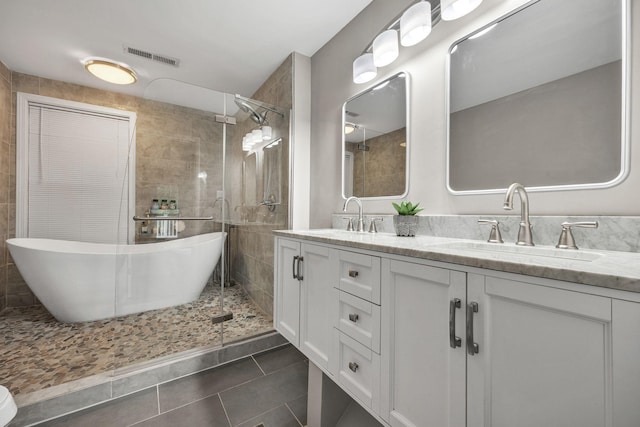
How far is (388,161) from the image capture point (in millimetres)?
1603

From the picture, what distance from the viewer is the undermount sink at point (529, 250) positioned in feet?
2.61

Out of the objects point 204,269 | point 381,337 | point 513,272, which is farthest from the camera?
point 204,269

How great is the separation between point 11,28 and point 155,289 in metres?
2.28

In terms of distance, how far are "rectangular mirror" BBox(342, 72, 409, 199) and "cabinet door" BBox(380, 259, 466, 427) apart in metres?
0.81

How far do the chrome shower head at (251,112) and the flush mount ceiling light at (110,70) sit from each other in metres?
1.32

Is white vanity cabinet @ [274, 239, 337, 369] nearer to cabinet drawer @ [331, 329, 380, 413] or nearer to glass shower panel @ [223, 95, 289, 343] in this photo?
cabinet drawer @ [331, 329, 380, 413]

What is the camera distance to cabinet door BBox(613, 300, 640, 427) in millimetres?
423

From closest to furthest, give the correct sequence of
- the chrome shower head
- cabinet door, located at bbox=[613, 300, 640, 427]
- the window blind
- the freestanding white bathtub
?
cabinet door, located at bbox=[613, 300, 640, 427] → the freestanding white bathtub → the chrome shower head → the window blind

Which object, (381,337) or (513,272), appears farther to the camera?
(381,337)

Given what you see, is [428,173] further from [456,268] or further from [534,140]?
[456,268]

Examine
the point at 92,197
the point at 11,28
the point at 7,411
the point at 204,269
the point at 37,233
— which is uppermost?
the point at 11,28

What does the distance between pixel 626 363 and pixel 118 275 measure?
272 cm

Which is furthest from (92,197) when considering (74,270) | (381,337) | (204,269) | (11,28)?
(381,337)

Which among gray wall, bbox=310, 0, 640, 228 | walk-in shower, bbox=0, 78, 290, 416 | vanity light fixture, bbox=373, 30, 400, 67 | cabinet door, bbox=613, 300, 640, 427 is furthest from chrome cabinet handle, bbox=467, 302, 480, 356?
walk-in shower, bbox=0, 78, 290, 416
